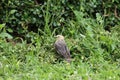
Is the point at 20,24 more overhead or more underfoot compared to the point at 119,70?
more overhead

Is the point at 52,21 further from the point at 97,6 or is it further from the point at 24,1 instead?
the point at 97,6

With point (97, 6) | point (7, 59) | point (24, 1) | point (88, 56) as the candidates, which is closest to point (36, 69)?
point (7, 59)

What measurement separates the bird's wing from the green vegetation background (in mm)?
95

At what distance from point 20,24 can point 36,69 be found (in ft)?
3.90

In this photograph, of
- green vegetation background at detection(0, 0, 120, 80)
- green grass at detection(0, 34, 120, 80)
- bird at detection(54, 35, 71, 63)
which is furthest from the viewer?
bird at detection(54, 35, 71, 63)

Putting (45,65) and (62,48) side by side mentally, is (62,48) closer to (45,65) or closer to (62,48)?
(62,48)

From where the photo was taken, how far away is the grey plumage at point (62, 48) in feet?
19.1

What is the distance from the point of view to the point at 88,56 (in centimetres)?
598

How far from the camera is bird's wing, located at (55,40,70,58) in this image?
19.1 feet

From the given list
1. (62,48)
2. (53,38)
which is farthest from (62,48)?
(53,38)

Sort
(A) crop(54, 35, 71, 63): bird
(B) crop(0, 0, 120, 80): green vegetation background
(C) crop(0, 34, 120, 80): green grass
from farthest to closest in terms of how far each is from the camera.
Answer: (A) crop(54, 35, 71, 63): bird, (B) crop(0, 0, 120, 80): green vegetation background, (C) crop(0, 34, 120, 80): green grass

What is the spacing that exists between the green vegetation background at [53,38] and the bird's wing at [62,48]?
9 cm

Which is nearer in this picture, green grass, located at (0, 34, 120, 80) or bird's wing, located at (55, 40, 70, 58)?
green grass, located at (0, 34, 120, 80)

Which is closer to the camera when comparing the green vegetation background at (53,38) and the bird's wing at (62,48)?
the green vegetation background at (53,38)
